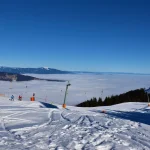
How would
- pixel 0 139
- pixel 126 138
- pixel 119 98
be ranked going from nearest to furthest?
pixel 0 139, pixel 126 138, pixel 119 98

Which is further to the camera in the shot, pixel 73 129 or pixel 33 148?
pixel 73 129

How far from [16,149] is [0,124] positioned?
4.26 metres

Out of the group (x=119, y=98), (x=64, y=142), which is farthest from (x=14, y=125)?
(x=119, y=98)

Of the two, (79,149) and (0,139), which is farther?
(0,139)

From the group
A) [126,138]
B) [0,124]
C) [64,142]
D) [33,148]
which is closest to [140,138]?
[126,138]

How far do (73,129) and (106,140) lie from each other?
2192mm

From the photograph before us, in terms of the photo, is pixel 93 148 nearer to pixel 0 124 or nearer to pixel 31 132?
pixel 31 132

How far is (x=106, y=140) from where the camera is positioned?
27.0ft

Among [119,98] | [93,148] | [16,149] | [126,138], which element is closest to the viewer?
[16,149]

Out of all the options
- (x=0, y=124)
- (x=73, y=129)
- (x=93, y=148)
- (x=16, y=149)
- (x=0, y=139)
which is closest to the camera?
(x=16, y=149)

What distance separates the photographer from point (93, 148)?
23.9ft

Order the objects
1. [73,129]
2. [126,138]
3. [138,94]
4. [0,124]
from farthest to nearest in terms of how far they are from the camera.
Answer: [138,94] → [0,124] → [73,129] → [126,138]

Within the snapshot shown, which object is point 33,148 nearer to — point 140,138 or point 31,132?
point 31,132

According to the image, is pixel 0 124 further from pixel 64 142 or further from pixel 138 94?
pixel 138 94
